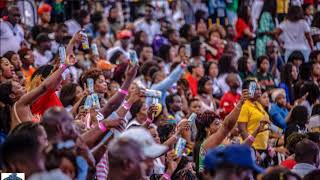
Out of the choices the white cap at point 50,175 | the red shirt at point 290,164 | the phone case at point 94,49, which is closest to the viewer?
the white cap at point 50,175

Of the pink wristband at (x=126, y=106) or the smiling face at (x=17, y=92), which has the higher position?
the smiling face at (x=17, y=92)

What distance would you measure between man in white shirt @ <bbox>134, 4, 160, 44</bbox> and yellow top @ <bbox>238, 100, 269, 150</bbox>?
21.9 ft

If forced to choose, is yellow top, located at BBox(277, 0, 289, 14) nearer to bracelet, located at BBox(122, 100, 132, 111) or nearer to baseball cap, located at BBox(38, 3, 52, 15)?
baseball cap, located at BBox(38, 3, 52, 15)

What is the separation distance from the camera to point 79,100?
11.3 m

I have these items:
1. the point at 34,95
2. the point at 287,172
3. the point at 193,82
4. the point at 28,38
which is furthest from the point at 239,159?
the point at 28,38

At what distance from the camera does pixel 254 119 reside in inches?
509

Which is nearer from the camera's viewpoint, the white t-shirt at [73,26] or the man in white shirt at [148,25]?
the white t-shirt at [73,26]

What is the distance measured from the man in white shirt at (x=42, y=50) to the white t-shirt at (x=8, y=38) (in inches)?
17.2

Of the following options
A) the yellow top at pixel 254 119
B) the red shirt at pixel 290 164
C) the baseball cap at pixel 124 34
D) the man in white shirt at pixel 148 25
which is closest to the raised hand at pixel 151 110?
the red shirt at pixel 290 164

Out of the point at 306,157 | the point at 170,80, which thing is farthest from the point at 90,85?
the point at 170,80

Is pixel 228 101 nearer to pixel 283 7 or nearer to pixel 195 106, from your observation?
pixel 195 106

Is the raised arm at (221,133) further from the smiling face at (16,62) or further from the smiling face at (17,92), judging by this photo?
the smiling face at (16,62)

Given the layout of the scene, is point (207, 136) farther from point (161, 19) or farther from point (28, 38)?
point (161, 19)

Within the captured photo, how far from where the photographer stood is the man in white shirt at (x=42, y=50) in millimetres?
16250
